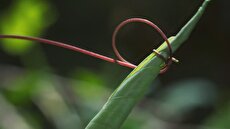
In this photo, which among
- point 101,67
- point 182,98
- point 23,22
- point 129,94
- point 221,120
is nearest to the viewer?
point 129,94

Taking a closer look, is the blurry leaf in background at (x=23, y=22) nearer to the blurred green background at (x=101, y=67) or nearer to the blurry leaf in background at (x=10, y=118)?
the blurred green background at (x=101, y=67)

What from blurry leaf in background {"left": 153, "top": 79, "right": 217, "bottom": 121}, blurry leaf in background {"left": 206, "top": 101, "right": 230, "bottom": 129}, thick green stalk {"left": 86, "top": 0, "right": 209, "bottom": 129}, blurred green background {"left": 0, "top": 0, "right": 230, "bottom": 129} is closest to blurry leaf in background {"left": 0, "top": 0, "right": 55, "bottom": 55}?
blurred green background {"left": 0, "top": 0, "right": 230, "bottom": 129}

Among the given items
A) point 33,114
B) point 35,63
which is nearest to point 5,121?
point 33,114

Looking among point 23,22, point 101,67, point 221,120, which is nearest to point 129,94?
point 23,22

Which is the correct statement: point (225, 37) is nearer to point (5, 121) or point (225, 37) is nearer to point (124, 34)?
point (124, 34)

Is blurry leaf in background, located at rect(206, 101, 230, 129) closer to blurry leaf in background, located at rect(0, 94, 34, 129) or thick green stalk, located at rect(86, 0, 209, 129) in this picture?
blurry leaf in background, located at rect(0, 94, 34, 129)

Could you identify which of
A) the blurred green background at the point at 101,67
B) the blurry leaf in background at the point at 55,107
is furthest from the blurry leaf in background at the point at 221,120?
the blurry leaf in background at the point at 55,107

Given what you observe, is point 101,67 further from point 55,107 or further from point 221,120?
point 221,120
